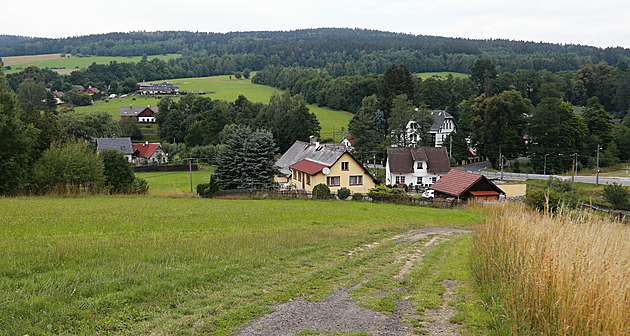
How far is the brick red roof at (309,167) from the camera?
48.9 meters

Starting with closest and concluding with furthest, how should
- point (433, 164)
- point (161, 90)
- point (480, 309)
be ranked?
point (480, 309)
point (433, 164)
point (161, 90)

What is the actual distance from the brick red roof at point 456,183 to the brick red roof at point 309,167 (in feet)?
40.9

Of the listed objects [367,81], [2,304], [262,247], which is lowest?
[262,247]

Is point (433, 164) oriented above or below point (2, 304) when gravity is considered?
below

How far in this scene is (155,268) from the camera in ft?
32.8

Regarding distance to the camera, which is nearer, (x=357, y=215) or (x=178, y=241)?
(x=178, y=241)

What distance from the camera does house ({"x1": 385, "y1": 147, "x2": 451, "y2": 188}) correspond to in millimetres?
60844

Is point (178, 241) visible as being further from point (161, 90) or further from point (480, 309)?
point (161, 90)

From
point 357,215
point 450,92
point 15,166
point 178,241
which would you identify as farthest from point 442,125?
point 178,241

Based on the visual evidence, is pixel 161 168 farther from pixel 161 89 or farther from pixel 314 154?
pixel 161 89

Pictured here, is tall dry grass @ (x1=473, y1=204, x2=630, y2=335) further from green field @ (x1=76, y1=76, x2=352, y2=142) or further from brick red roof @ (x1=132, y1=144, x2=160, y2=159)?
green field @ (x1=76, y1=76, x2=352, y2=142)

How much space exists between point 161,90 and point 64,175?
127m

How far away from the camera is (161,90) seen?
14825 centimetres

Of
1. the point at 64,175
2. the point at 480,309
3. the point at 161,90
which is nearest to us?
the point at 480,309
